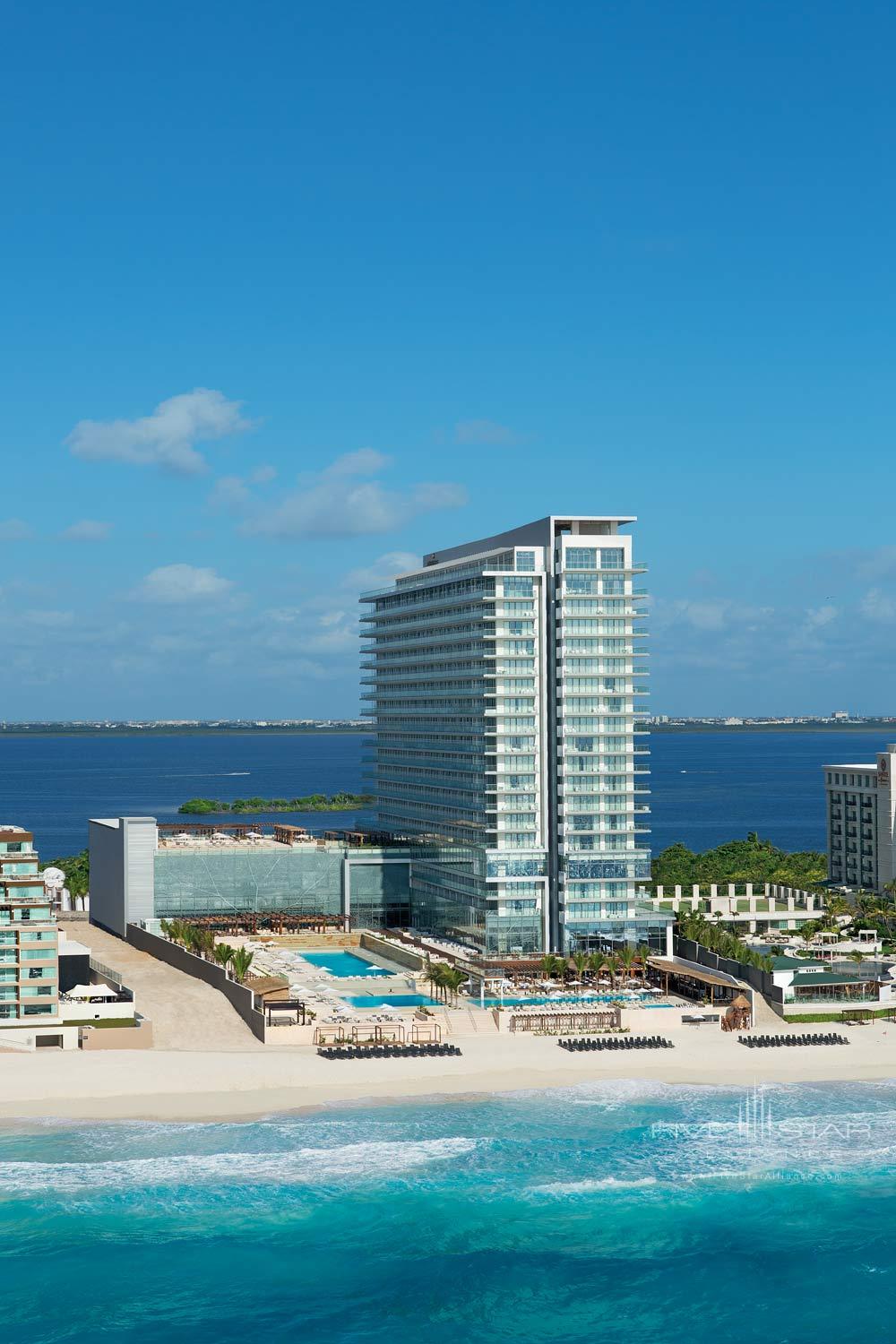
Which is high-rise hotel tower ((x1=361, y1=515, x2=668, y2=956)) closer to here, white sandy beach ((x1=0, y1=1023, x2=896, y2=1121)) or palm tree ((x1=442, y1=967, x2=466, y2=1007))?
palm tree ((x1=442, y1=967, x2=466, y2=1007))

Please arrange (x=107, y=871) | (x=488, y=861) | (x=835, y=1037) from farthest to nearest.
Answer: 1. (x=107, y=871)
2. (x=488, y=861)
3. (x=835, y=1037)

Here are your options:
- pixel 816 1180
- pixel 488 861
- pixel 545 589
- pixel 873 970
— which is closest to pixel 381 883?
pixel 488 861

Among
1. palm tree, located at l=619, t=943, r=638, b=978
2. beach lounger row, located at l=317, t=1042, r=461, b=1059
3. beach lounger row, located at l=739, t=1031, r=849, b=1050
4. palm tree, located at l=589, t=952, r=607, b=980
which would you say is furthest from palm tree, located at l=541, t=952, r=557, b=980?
beach lounger row, located at l=317, t=1042, r=461, b=1059

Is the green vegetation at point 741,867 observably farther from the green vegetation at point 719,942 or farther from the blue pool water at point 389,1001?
the blue pool water at point 389,1001

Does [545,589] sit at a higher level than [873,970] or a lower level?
higher

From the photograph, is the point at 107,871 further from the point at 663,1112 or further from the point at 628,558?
the point at 663,1112

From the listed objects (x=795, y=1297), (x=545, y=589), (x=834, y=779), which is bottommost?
(x=795, y=1297)

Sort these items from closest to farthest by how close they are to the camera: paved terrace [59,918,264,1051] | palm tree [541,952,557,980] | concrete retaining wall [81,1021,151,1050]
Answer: concrete retaining wall [81,1021,151,1050] → paved terrace [59,918,264,1051] → palm tree [541,952,557,980]
